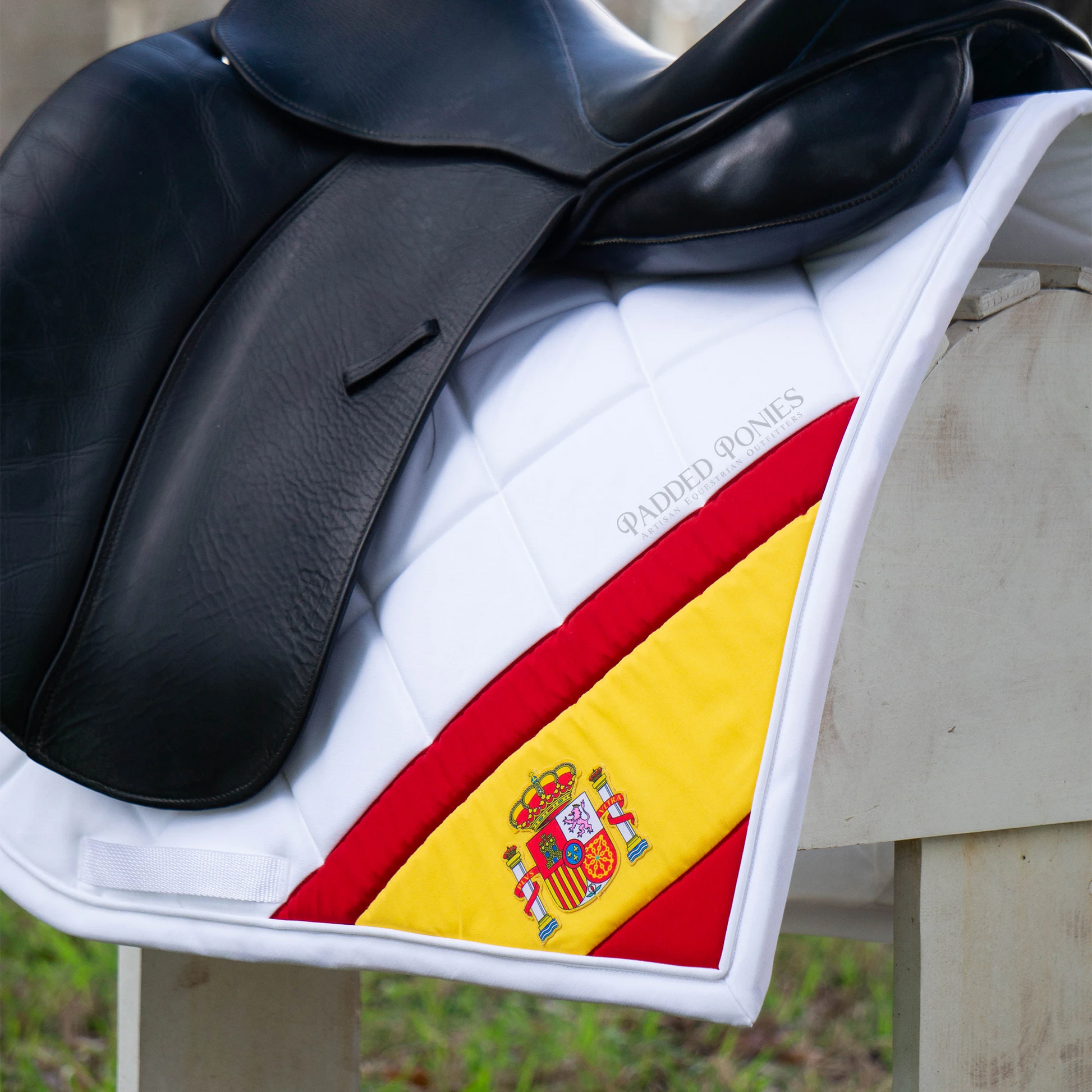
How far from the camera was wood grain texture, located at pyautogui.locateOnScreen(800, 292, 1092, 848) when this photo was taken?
0.51 metres

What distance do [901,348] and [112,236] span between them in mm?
441

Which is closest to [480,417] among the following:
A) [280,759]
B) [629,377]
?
[629,377]

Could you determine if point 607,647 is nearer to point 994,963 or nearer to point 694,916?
point 694,916

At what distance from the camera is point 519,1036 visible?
159 centimetres

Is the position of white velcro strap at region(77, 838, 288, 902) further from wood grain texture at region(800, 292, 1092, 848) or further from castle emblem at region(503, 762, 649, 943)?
wood grain texture at region(800, 292, 1092, 848)

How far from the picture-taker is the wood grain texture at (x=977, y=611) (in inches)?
20.0

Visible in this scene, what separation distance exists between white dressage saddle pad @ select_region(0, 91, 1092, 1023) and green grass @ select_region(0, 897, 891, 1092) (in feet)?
3.29

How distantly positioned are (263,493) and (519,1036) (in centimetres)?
130

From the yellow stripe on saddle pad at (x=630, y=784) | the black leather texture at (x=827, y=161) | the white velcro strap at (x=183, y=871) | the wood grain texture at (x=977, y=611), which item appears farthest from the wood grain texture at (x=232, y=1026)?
the black leather texture at (x=827, y=161)

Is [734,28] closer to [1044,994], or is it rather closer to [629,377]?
[629,377]

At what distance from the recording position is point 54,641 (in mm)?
574

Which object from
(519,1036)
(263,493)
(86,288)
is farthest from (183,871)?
(519,1036)

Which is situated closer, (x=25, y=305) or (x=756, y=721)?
(x=756, y=721)

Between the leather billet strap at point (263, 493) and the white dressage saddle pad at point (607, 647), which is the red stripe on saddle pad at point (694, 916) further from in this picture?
the leather billet strap at point (263, 493)
